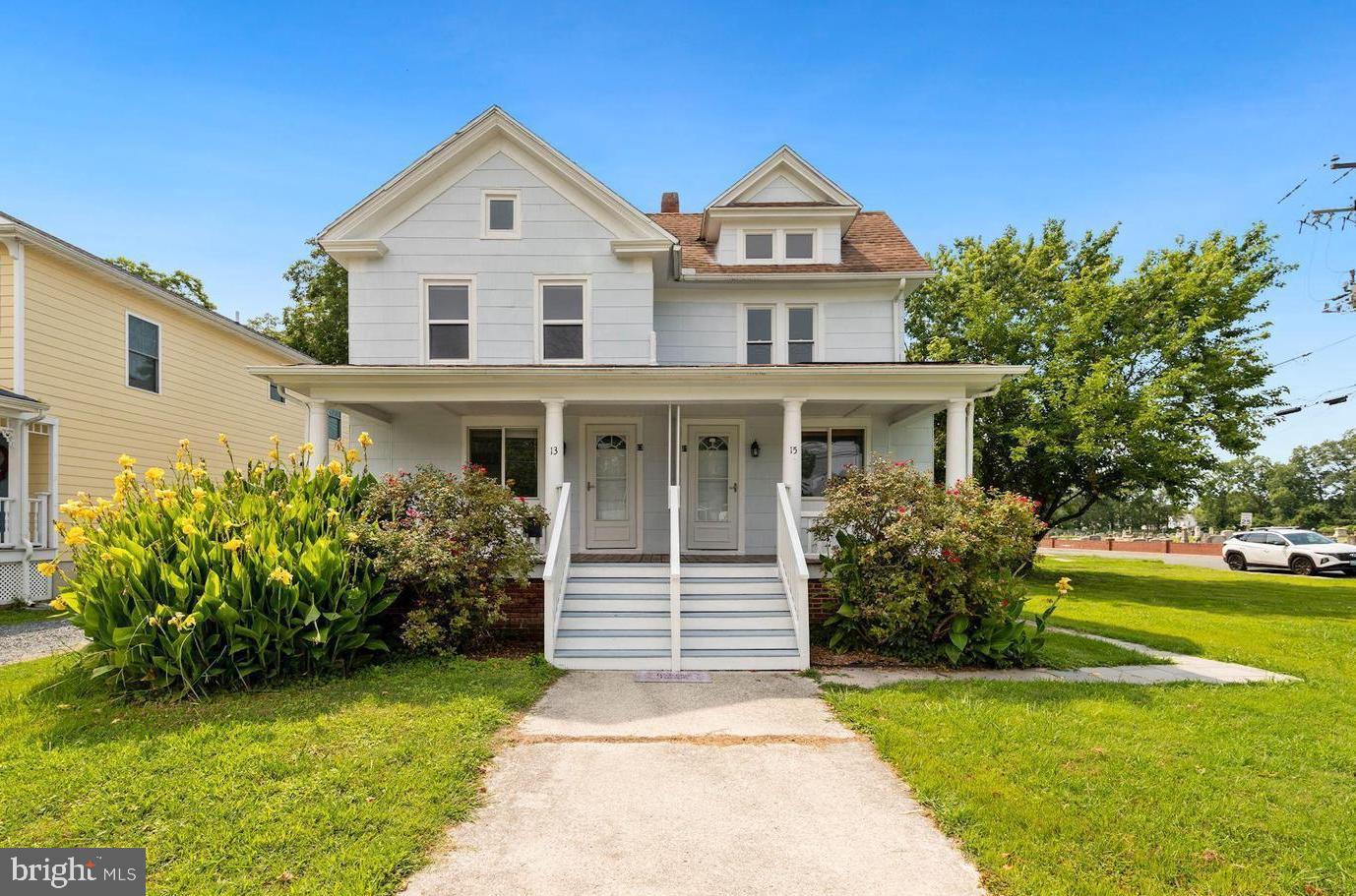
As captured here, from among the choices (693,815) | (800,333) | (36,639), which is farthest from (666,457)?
(36,639)

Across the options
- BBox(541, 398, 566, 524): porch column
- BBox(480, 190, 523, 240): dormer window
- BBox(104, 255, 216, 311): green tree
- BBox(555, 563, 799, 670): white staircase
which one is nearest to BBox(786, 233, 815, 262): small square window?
BBox(480, 190, 523, 240): dormer window

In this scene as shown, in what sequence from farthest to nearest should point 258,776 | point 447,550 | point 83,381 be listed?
point 83,381 → point 447,550 → point 258,776

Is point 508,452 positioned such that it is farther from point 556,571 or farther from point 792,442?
point 792,442

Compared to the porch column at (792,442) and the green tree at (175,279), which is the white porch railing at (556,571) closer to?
the porch column at (792,442)

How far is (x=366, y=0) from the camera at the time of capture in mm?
9711

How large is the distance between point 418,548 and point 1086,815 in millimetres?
6183

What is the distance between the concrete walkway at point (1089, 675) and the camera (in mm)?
6799

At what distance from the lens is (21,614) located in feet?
33.3

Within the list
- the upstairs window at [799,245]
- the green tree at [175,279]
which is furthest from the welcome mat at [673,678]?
the green tree at [175,279]

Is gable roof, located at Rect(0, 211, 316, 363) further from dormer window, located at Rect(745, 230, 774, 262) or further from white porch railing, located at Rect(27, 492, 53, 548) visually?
dormer window, located at Rect(745, 230, 774, 262)

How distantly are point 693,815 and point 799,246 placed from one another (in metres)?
10.9

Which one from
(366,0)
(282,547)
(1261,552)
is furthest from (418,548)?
(1261,552)

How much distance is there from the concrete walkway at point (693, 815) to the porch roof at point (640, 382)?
4.57 metres

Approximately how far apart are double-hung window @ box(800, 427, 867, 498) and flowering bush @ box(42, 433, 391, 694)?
24.6 ft
